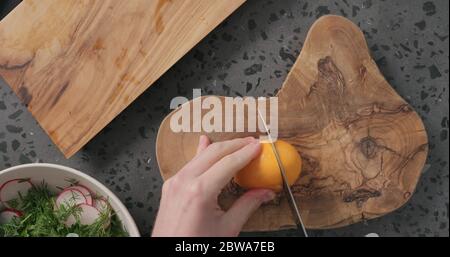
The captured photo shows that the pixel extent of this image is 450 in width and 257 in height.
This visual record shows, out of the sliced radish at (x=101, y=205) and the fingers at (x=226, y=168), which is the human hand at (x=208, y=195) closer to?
the fingers at (x=226, y=168)

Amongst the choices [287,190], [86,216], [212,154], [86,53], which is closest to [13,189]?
[86,216]

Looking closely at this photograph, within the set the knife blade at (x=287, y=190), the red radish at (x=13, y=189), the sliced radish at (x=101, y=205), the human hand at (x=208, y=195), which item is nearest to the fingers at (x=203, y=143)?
the human hand at (x=208, y=195)

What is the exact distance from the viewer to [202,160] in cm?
85

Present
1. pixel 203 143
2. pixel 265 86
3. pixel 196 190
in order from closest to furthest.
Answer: pixel 196 190, pixel 203 143, pixel 265 86

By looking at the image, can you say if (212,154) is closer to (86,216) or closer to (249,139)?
(249,139)

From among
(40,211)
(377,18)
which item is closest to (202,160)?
(40,211)

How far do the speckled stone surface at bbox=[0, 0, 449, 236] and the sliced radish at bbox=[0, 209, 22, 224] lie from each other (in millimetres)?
120

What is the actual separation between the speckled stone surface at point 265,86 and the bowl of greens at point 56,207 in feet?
0.28

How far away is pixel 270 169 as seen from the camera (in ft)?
2.85

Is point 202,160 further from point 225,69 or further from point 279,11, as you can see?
point 279,11

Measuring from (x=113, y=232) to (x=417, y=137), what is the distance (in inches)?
25.6

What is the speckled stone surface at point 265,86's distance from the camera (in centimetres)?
102

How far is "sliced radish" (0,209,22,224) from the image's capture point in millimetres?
972

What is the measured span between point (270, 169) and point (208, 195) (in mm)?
133
